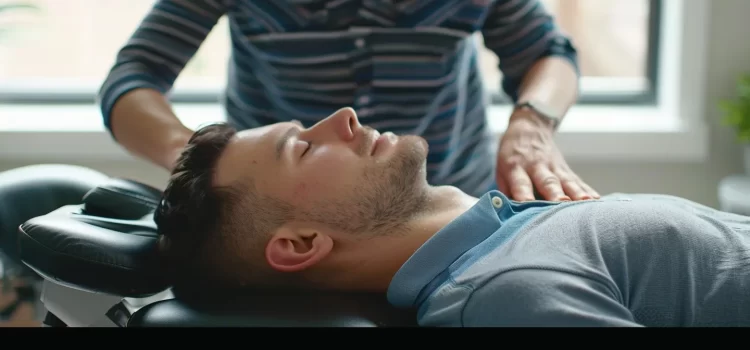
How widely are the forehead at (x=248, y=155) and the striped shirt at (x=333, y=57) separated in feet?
1.11

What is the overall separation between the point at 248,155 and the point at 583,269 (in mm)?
501

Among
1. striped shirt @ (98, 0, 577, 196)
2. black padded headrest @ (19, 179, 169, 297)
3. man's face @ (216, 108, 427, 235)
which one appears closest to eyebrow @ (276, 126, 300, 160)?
man's face @ (216, 108, 427, 235)

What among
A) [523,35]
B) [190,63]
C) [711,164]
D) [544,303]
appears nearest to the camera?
[544,303]

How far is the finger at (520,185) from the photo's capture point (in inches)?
47.5

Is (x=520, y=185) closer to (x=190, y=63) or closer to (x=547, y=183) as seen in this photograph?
(x=547, y=183)

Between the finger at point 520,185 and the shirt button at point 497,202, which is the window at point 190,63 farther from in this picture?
the shirt button at point 497,202

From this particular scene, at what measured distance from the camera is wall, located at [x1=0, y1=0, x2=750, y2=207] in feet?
7.61

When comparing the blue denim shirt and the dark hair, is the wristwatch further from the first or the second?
the dark hair

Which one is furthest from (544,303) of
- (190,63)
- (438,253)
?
(190,63)

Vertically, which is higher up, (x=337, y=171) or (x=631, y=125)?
(x=337, y=171)

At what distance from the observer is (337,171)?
1.06 m

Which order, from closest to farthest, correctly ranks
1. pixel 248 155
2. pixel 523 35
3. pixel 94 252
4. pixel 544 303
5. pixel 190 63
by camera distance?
pixel 544 303, pixel 94 252, pixel 248 155, pixel 523 35, pixel 190 63

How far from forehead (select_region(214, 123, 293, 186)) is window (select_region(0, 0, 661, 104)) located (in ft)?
5.20

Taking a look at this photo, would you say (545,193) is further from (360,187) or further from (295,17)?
(295,17)
